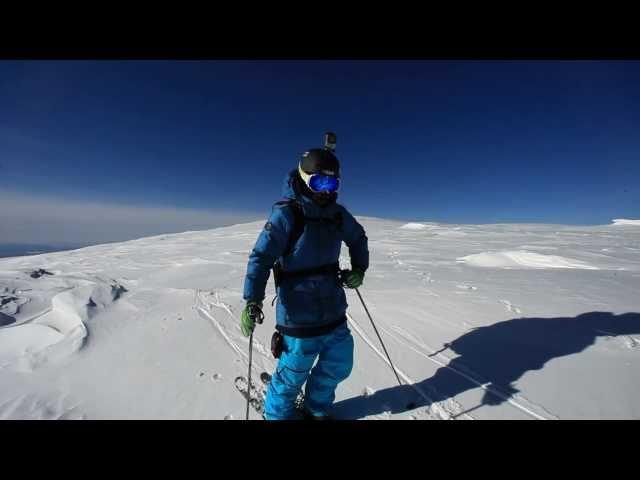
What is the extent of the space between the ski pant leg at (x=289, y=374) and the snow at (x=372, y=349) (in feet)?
1.37

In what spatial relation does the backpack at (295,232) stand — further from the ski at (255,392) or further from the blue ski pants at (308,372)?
the ski at (255,392)

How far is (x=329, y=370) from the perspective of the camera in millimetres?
2279

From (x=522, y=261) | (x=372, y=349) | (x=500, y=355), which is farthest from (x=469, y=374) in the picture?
(x=522, y=261)

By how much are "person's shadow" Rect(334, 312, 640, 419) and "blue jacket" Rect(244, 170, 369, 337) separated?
1005 millimetres

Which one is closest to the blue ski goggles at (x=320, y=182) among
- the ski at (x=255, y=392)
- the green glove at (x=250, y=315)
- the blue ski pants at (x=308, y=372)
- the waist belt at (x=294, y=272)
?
the waist belt at (x=294, y=272)

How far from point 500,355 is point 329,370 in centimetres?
223

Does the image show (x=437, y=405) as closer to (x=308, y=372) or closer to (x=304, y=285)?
(x=308, y=372)

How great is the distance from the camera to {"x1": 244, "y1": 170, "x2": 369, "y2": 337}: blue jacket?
6.73ft

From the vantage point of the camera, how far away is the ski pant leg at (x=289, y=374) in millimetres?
2131

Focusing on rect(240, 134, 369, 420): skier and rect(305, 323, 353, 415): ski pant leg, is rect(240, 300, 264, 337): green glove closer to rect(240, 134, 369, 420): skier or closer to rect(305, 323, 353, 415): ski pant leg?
rect(240, 134, 369, 420): skier
